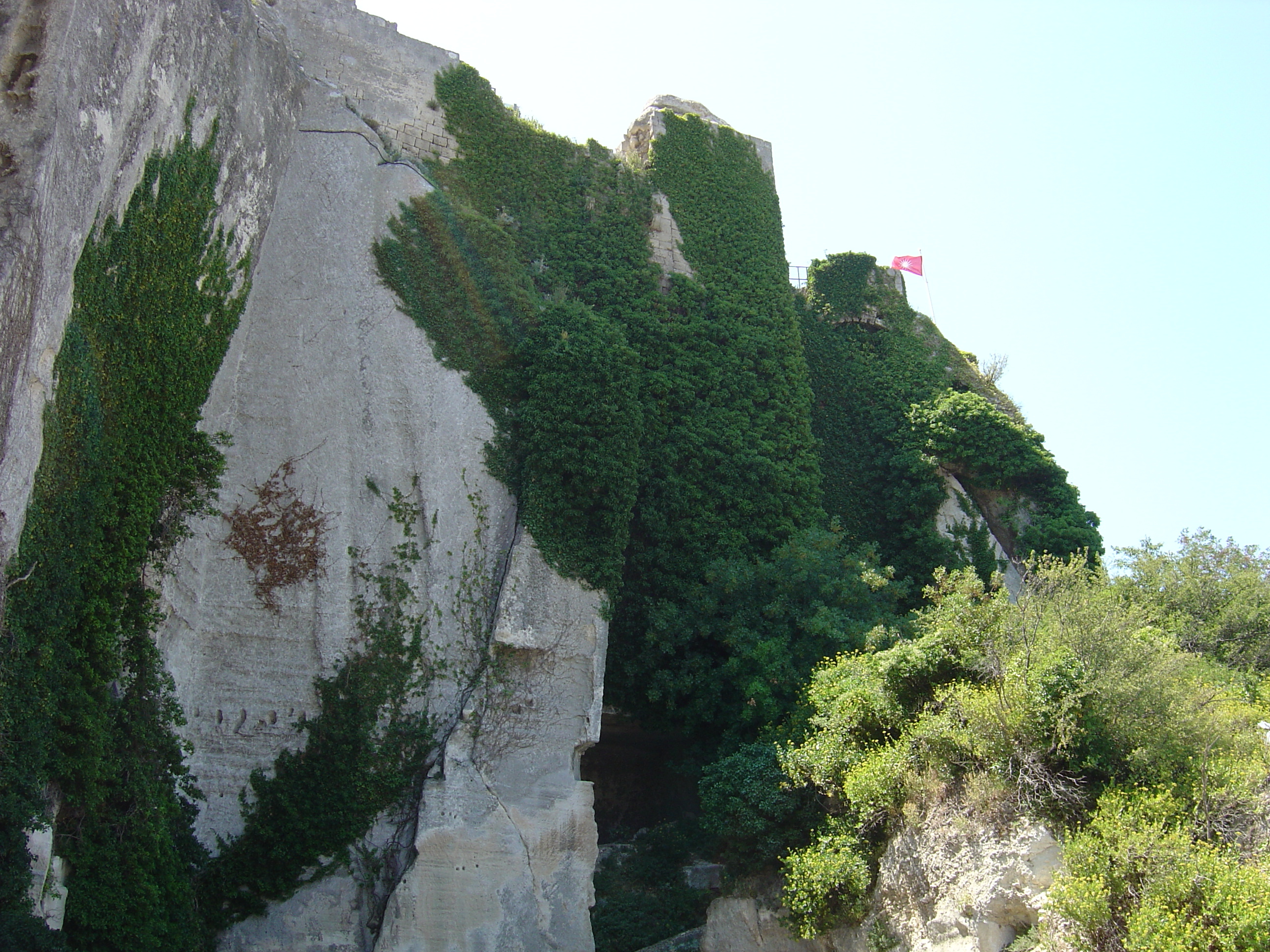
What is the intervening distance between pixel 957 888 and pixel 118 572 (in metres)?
8.99

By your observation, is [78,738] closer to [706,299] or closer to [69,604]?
[69,604]

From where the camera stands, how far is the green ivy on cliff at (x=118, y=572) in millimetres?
9305

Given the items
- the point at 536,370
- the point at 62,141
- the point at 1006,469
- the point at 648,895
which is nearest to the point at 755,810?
the point at 648,895

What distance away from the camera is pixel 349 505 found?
527 inches

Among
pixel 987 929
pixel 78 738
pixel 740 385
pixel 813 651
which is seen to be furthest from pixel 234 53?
pixel 987 929

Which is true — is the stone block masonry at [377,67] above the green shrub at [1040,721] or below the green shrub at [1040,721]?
above

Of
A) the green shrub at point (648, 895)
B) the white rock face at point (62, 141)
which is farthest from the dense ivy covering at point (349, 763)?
the white rock face at point (62, 141)

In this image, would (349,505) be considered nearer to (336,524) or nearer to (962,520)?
(336,524)

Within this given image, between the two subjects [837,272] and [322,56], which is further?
[837,272]

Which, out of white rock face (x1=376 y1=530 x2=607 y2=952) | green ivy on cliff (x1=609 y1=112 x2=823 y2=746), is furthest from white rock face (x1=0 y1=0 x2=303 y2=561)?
green ivy on cliff (x1=609 y1=112 x2=823 y2=746)

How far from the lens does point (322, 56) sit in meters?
16.9

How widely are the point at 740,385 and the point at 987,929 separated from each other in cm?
1049

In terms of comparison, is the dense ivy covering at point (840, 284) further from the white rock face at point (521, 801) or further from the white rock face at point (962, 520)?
the white rock face at point (521, 801)

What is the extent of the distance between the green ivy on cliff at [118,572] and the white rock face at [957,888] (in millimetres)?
7247
